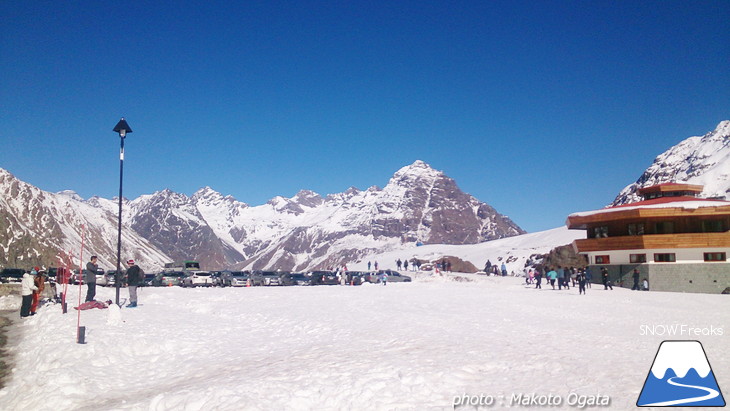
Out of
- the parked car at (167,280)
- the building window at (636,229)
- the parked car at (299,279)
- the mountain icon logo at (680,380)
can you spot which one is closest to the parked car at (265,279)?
the parked car at (299,279)

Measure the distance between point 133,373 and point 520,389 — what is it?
31.9 feet

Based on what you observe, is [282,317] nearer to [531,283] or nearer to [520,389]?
[520,389]

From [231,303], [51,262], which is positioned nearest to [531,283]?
[231,303]

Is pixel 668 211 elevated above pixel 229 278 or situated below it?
above

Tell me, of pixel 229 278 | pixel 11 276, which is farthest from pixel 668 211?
pixel 11 276

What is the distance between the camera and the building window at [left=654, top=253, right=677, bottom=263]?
4960 cm

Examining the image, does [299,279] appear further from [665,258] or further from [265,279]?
[665,258]

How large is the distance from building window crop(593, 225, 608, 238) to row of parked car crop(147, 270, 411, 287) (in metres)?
21.8

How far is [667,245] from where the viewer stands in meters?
49.4

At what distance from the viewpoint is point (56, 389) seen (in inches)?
444

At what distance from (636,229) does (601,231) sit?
465cm

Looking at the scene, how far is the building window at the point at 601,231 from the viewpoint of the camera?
57031 millimetres

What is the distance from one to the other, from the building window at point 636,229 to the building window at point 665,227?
4.27 ft

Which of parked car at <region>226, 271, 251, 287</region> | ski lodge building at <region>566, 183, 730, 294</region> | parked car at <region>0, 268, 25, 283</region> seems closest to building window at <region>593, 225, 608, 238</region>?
ski lodge building at <region>566, 183, 730, 294</region>
